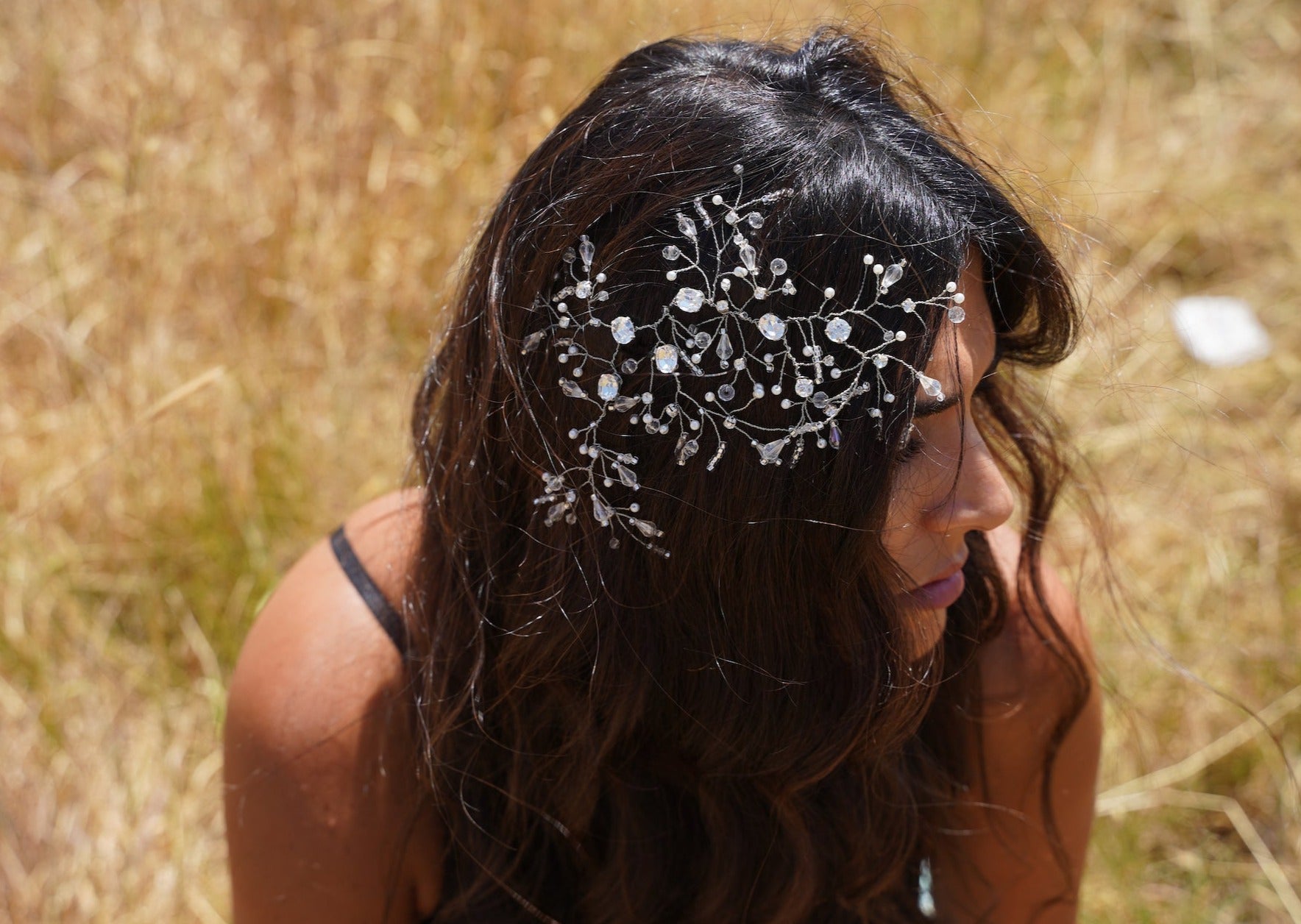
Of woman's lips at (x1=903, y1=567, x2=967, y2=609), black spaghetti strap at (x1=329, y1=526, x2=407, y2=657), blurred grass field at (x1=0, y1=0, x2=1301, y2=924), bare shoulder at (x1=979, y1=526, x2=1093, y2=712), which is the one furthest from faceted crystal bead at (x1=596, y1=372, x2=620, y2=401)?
blurred grass field at (x1=0, y1=0, x2=1301, y2=924)

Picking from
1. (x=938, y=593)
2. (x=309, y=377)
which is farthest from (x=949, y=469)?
(x=309, y=377)

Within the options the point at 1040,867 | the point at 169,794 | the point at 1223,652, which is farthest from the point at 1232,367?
the point at 169,794

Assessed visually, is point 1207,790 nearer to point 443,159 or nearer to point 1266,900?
point 1266,900

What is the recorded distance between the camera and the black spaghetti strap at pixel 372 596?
56.4 inches

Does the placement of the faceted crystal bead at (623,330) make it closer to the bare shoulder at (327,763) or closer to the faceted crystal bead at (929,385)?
the faceted crystal bead at (929,385)

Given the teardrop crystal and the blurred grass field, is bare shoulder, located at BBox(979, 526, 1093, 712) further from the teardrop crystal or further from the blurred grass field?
the teardrop crystal

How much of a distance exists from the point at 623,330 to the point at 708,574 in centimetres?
27

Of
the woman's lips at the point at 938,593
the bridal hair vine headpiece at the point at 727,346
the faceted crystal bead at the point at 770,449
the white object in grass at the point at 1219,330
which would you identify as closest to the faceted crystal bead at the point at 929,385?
the bridal hair vine headpiece at the point at 727,346

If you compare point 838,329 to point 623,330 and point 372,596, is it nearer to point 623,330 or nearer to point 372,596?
point 623,330

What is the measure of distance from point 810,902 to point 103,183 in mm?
2626

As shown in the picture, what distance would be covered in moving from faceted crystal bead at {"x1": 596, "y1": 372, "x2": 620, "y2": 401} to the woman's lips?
40cm

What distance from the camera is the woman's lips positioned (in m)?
1.23

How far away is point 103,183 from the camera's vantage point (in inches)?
119

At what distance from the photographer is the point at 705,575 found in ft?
3.74
